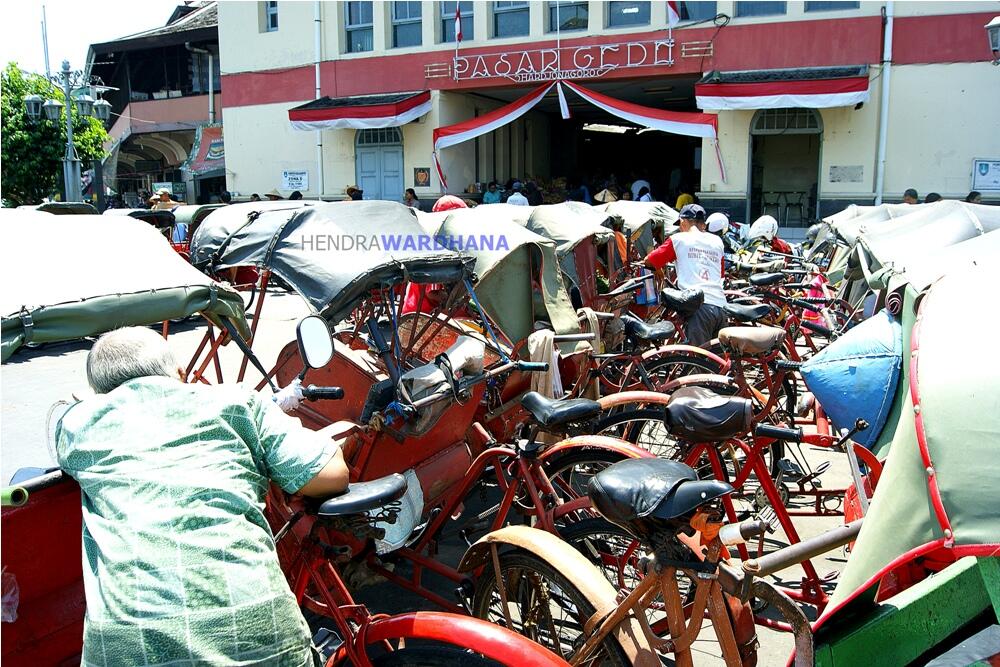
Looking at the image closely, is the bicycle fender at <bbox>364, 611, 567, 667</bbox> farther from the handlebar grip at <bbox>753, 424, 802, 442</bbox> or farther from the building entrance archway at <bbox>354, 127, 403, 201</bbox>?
the building entrance archway at <bbox>354, 127, 403, 201</bbox>

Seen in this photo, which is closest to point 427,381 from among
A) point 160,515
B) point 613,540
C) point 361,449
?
point 361,449

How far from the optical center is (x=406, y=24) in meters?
20.0

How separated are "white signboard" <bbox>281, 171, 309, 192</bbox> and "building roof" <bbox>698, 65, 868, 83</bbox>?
11.0 metres

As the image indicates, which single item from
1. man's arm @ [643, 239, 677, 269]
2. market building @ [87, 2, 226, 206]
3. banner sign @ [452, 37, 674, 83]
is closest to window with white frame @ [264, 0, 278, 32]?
market building @ [87, 2, 226, 206]

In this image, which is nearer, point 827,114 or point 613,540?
point 613,540

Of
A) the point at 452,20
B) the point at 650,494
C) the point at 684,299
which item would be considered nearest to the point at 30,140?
the point at 452,20

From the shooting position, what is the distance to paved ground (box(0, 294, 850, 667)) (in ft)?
12.0

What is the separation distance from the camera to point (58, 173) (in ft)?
66.2

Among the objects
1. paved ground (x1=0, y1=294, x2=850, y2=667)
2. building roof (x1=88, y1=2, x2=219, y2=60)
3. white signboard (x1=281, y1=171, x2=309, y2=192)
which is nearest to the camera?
paved ground (x1=0, y1=294, x2=850, y2=667)

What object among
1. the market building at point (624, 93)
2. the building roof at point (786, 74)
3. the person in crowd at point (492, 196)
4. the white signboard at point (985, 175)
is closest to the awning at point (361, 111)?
the market building at point (624, 93)

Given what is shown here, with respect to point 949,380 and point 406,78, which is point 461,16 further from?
point 949,380

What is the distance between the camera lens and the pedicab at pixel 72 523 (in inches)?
90.6

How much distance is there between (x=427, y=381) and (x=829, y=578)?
200 cm

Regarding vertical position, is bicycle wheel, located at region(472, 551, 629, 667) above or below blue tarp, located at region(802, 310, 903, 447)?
below
